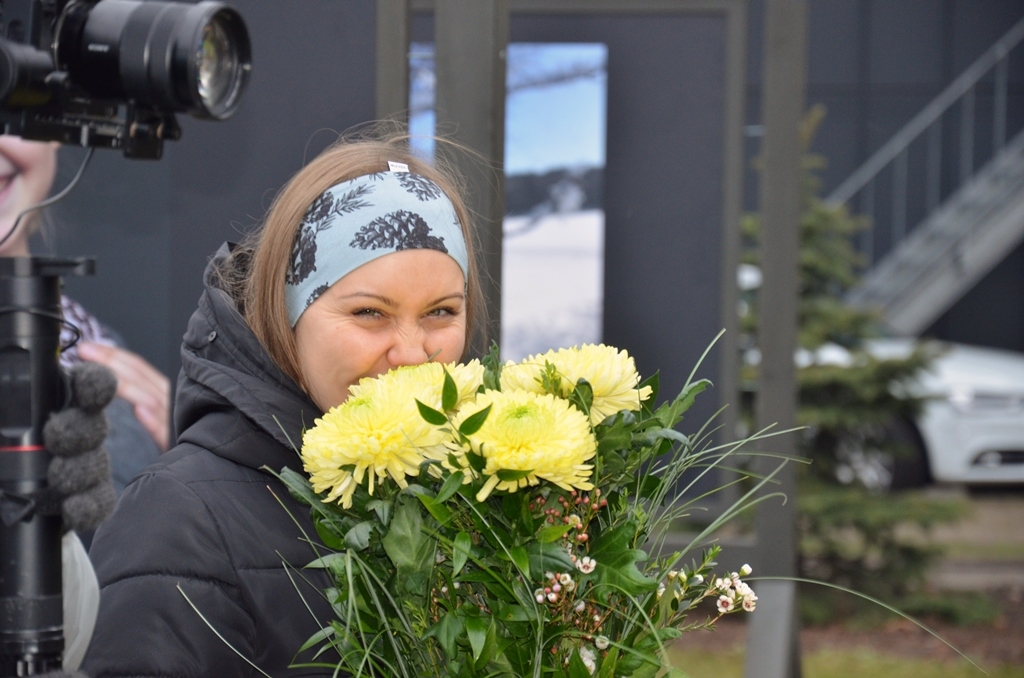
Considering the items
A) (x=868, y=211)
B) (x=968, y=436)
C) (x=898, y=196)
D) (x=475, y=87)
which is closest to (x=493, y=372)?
(x=475, y=87)

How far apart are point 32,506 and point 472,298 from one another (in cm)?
71

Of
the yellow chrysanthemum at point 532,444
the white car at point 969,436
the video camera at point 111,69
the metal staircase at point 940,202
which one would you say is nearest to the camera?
the yellow chrysanthemum at point 532,444

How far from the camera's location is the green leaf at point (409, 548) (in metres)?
1.14

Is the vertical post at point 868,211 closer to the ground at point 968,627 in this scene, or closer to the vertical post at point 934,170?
the vertical post at point 934,170

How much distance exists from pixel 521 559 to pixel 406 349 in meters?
0.55

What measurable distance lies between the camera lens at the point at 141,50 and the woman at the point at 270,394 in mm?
342

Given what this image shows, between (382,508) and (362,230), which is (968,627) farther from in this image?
(382,508)

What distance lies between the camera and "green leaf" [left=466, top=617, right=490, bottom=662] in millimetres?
1109

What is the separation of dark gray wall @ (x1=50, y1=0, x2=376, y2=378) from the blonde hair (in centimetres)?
94

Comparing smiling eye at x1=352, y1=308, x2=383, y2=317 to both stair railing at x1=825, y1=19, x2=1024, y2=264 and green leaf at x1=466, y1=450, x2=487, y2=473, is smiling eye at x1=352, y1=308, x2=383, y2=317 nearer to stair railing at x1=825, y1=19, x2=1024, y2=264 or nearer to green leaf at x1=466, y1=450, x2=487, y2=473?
green leaf at x1=466, y1=450, x2=487, y2=473

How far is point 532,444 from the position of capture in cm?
110

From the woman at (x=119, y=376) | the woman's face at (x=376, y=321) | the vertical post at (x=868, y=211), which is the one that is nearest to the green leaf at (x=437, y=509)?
the woman's face at (x=376, y=321)

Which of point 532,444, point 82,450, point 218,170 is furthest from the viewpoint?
point 218,170

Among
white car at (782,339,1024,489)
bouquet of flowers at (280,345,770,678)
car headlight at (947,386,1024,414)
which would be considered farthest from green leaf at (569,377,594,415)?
car headlight at (947,386,1024,414)
